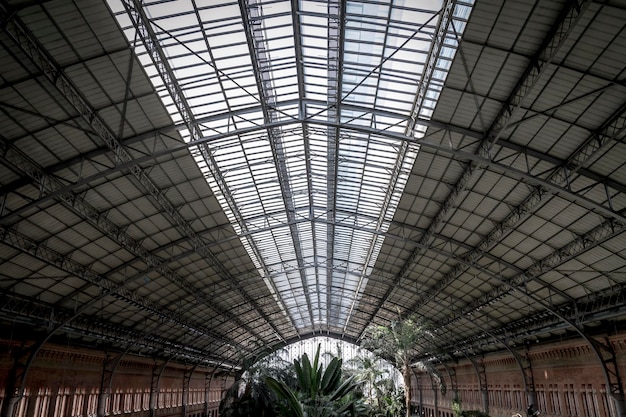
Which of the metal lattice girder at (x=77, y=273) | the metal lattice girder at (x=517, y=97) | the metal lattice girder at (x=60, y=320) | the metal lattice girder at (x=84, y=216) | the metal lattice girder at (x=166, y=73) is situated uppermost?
the metal lattice girder at (x=166, y=73)

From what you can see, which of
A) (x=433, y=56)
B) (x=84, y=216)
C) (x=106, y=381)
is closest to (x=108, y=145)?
(x=84, y=216)

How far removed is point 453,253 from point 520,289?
5122 millimetres

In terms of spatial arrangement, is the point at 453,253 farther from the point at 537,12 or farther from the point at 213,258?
the point at 537,12

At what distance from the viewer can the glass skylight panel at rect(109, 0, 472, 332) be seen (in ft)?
63.9

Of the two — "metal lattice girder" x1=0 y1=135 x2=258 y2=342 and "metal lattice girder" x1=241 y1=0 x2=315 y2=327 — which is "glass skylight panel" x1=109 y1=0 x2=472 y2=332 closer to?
"metal lattice girder" x1=241 y1=0 x2=315 y2=327

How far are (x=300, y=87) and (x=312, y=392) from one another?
14.4 metres

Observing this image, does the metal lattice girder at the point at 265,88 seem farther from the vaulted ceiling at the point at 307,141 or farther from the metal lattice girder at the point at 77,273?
the metal lattice girder at the point at 77,273

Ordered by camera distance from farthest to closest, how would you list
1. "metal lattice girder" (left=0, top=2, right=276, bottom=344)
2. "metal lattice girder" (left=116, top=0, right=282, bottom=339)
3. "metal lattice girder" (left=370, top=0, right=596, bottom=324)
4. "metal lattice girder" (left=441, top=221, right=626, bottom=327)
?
"metal lattice girder" (left=441, top=221, right=626, bottom=327) < "metal lattice girder" (left=116, top=0, right=282, bottom=339) < "metal lattice girder" (left=0, top=2, right=276, bottom=344) < "metal lattice girder" (left=370, top=0, right=596, bottom=324)

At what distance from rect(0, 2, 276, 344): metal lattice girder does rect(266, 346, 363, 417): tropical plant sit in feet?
40.0

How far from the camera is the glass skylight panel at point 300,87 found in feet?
63.9

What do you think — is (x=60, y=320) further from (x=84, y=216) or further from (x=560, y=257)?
(x=560, y=257)

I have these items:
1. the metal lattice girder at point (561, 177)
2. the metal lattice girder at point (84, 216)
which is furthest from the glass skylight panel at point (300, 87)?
the metal lattice girder at point (561, 177)

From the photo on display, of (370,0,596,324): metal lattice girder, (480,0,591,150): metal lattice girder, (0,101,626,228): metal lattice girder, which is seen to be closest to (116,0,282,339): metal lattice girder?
(0,101,626,228): metal lattice girder

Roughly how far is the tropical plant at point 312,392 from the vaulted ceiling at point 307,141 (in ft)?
37.3
